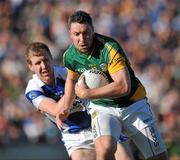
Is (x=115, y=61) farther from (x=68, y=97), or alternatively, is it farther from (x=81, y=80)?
(x=68, y=97)

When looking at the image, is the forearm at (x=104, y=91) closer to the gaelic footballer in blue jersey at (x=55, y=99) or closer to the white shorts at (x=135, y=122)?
the white shorts at (x=135, y=122)

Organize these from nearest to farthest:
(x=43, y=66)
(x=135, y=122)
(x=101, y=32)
→ (x=135, y=122), (x=43, y=66), (x=101, y=32)

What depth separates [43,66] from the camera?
346 inches

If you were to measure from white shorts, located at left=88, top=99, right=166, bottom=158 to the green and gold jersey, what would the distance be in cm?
8

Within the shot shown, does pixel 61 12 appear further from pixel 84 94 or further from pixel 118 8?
pixel 84 94

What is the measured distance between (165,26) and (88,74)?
10157 mm

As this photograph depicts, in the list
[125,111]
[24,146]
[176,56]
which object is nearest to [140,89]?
[125,111]

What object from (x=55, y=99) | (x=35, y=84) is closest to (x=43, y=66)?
(x=35, y=84)

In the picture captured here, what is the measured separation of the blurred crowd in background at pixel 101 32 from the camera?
1571 centimetres

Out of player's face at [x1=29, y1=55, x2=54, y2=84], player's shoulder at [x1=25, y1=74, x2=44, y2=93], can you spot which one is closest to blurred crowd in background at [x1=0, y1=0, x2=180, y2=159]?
player's shoulder at [x1=25, y1=74, x2=44, y2=93]

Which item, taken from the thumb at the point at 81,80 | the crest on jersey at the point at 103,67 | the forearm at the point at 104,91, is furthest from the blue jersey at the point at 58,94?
the forearm at the point at 104,91

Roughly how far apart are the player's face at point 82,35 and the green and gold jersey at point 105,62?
12 centimetres

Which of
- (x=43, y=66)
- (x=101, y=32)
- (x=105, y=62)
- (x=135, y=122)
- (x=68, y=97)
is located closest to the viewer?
(x=105, y=62)

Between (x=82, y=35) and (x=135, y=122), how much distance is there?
121cm
